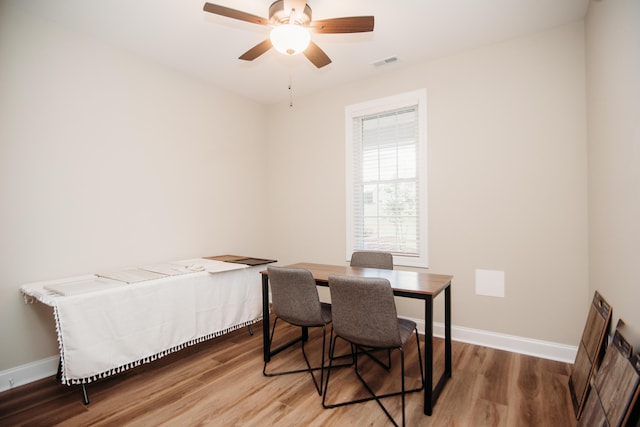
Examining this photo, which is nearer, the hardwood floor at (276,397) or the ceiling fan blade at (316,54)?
the hardwood floor at (276,397)

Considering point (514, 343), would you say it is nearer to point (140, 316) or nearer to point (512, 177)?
point (512, 177)

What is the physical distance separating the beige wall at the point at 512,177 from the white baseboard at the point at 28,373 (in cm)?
331

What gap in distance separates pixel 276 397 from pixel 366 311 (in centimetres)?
94

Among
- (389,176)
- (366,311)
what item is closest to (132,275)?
(366,311)

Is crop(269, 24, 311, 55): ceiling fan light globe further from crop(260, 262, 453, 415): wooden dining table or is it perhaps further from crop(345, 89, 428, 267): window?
crop(345, 89, 428, 267): window

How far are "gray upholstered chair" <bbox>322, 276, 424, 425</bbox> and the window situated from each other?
1603 millimetres

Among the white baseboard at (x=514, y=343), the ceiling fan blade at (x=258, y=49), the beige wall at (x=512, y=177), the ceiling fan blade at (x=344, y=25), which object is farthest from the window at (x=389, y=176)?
the ceiling fan blade at (x=258, y=49)

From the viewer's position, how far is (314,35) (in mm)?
2838

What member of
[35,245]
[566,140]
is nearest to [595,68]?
[566,140]

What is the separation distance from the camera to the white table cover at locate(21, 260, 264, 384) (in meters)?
2.03

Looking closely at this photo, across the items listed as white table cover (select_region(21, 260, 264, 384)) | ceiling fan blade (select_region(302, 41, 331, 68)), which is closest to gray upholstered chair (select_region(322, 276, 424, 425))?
white table cover (select_region(21, 260, 264, 384))

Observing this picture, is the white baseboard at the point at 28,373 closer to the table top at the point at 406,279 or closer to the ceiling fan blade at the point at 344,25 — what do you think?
the table top at the point at 406,279

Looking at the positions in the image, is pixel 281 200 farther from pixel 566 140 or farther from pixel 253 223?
pixel 566 140

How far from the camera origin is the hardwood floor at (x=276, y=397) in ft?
6.34
